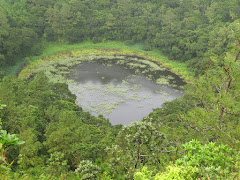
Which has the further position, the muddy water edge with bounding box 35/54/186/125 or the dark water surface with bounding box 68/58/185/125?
the muddy water edge with bounding box 35/54/186/125

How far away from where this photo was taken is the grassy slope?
119 ft

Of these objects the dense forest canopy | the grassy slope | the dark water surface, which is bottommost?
the dark water surface

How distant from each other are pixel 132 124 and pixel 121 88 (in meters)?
22.5

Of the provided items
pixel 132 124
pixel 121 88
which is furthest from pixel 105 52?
pixel 132 124

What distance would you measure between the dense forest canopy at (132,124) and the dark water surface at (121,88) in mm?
3853

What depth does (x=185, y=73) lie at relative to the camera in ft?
116

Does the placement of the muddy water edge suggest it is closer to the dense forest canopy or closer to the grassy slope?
the grassy slope

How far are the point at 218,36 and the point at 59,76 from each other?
26.2 metres

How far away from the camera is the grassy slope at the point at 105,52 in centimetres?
3612

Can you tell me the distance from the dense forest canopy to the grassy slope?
4.17 feet

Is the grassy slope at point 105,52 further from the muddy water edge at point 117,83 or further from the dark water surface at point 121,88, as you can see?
the dark water surface at point 121,88

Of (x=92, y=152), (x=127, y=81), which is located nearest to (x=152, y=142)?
(x=92, y=152)

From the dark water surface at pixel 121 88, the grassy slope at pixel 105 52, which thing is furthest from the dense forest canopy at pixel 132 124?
the dark water surface at pixel 121 88

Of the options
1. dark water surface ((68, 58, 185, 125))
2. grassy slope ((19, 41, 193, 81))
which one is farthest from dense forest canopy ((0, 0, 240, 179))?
dark water surface ((68, 58, 185, 125))
